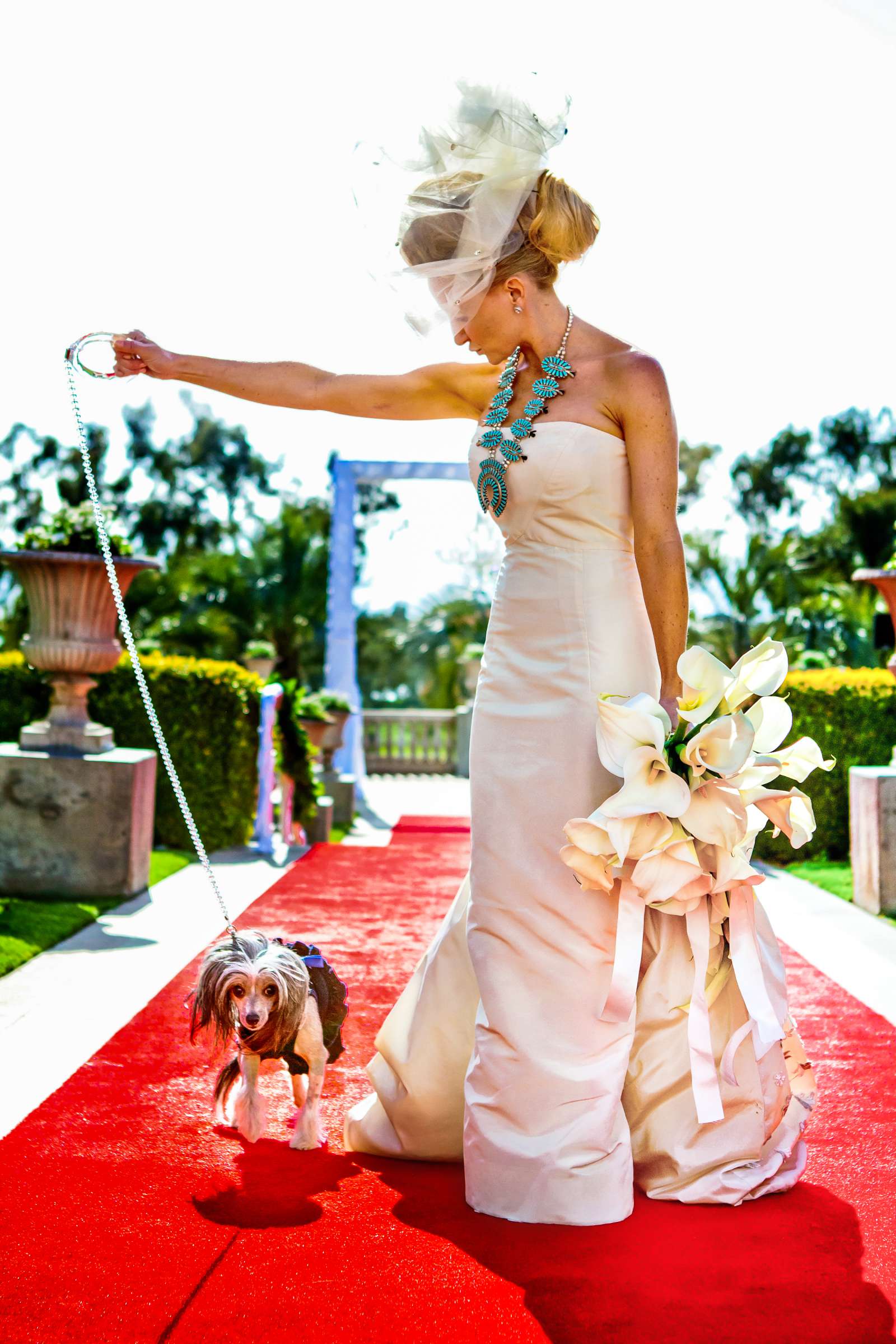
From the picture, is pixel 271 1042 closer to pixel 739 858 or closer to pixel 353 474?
pixel 739 858

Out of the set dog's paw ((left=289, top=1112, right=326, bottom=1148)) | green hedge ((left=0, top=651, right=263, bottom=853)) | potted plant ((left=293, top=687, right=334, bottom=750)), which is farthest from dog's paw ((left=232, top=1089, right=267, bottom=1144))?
potted plant ((left=293, top=687, right=334, bottom=750))

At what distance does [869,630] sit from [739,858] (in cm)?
2019

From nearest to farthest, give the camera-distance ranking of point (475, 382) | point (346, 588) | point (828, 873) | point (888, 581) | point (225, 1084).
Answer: point (225, 1084) → point (475, 382) → point (888, 581) → point (828, 873) → point (346, 588)

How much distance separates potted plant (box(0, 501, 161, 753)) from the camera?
268 inches

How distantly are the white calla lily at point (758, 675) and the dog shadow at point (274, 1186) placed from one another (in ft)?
4.61

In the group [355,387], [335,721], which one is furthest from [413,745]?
[355,387]

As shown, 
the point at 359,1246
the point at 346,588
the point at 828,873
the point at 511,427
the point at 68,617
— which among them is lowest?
the point at 828,873

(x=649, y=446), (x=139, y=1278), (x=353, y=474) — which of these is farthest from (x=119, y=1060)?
(x=353, y=474)

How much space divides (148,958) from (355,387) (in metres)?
2.93

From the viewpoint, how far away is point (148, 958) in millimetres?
5164

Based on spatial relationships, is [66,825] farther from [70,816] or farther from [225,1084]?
[225,1084]

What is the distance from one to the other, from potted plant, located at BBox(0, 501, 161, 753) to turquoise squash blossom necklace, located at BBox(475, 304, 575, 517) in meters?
4.23

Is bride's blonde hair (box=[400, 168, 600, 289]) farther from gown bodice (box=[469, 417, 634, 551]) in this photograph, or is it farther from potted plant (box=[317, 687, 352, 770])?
potted plant (box=[317, 687, 352, 770])

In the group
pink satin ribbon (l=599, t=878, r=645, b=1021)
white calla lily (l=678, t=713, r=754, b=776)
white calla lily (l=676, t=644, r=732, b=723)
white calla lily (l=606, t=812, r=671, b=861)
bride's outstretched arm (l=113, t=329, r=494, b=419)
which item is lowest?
pink satin ribbon (l=599, t=878, r=645, b=1021)
